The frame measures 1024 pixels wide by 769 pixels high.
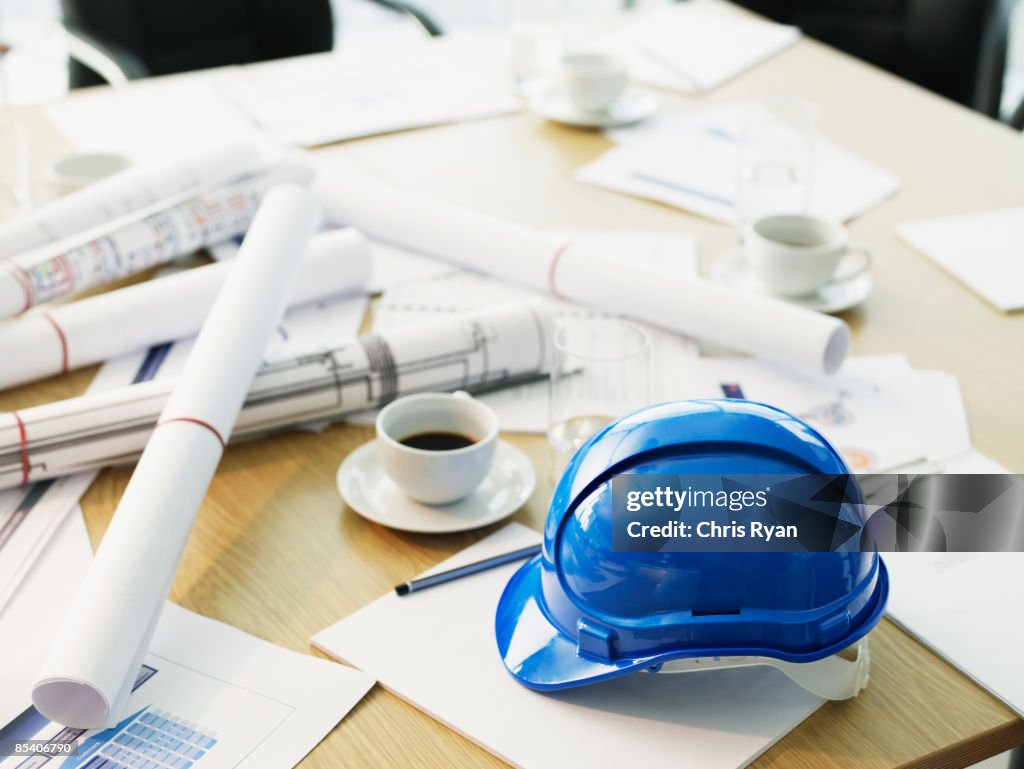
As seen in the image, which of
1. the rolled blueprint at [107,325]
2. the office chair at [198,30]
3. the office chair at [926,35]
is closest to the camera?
the rolled blueprint at [107,325]

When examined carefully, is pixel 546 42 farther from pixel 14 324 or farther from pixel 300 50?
pixel 14 324

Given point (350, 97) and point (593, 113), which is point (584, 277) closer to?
point (593, 113)

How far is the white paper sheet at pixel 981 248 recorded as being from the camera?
1271 millimetres

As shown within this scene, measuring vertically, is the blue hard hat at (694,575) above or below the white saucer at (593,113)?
above

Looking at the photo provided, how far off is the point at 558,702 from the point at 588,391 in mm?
333

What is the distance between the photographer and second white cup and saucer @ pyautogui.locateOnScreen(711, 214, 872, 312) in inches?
47.1

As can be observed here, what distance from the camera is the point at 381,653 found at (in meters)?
0.76

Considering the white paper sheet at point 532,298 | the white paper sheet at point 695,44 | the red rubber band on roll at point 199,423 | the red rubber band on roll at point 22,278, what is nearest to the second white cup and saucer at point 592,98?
the white paper sheet at point 695,44

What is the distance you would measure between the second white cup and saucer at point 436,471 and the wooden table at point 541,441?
0.02m

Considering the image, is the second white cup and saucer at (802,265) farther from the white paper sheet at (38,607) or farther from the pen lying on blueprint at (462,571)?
the white paper sheet at (38,607)

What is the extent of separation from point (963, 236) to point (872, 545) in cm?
82

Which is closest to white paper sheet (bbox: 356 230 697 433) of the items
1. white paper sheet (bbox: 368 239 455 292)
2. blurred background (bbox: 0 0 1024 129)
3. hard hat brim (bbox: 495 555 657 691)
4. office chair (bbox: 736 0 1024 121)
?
white paper sheet (bbox: 368 239 455 292)

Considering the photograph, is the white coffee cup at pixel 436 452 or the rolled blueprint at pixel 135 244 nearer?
the white coffee cup at pixel 436 452

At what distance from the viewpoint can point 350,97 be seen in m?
1.83
